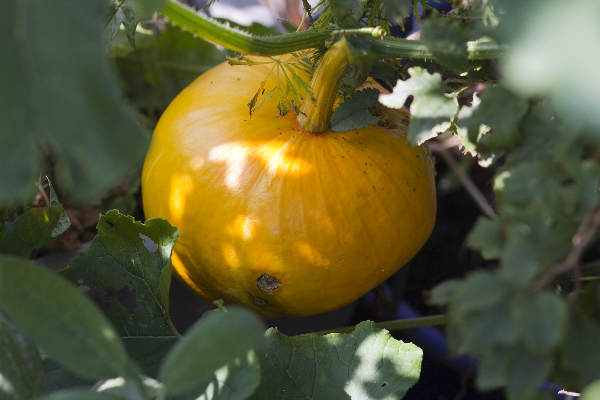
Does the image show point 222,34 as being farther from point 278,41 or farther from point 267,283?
point 267,283

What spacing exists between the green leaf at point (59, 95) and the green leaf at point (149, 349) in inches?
17.6

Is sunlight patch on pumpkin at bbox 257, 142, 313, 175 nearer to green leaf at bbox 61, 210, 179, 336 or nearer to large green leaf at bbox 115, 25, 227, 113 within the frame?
green leaf at bbox 61, 210, 179, 336

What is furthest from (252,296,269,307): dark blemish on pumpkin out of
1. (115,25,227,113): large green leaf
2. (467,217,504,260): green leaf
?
(115,25,227,113): large green leaf

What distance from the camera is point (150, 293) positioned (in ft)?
2.56

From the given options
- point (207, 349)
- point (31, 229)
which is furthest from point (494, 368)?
point (31, 229)

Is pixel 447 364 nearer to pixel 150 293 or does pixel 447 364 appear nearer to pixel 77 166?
pixel 150 293

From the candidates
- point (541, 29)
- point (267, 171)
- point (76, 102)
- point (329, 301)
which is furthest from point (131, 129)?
point (329, 301)

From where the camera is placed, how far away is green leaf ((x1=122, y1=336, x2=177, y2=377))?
0.75 meters

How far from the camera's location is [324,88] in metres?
0.76

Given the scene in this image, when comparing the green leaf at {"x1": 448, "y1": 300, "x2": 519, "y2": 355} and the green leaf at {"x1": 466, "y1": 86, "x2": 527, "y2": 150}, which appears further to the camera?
the green leaf at {"x1": 466, "y1": 86, "x2": 527, "y2": 150}

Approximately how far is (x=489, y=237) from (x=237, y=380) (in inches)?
10.9

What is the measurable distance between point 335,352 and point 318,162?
239 mm

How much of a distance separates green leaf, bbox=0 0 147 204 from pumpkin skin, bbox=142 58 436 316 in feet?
1.43

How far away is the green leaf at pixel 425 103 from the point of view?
1.92 ft
